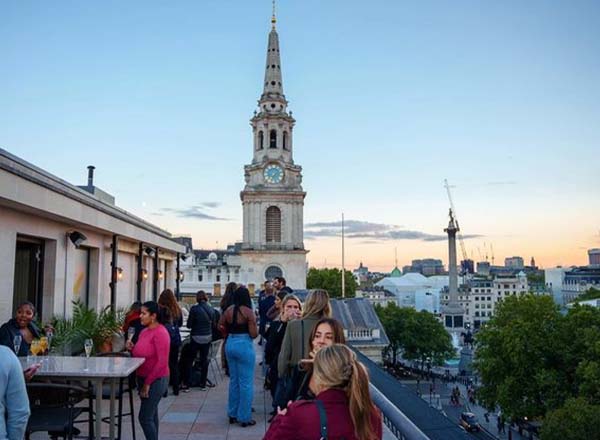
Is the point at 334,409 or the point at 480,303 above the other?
the point at 334,409

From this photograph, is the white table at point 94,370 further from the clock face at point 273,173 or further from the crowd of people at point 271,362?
the clock face at point 273,173

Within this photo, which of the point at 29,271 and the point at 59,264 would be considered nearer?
the point at 29,271

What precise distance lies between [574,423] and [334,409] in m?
26.6

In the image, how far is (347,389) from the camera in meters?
2.92

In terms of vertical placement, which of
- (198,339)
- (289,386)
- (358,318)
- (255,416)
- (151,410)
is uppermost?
(289,386)

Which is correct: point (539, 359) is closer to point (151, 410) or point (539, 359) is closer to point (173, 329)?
point (173, 329)

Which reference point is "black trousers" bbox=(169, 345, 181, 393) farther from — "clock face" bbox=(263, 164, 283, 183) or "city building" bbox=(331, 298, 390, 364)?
"clock face" bbox=(263, 164, 283, 183)

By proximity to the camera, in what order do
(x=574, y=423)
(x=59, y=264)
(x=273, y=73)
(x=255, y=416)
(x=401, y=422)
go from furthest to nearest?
(x=273, y=73) < (x=574, y=423) < (x=59, y=264) < (x=255, y=416) < (x=401, y=422)

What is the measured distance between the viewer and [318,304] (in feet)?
19.0

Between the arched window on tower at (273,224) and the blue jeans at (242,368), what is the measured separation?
63.0 m

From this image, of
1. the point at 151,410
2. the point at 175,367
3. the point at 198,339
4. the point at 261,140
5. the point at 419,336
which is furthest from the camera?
the point at 261,140

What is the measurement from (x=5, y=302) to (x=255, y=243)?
6159 centimetres

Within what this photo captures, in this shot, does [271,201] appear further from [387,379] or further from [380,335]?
[387,379]

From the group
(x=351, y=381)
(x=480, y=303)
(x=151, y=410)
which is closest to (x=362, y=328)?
(x=151, y=410)
